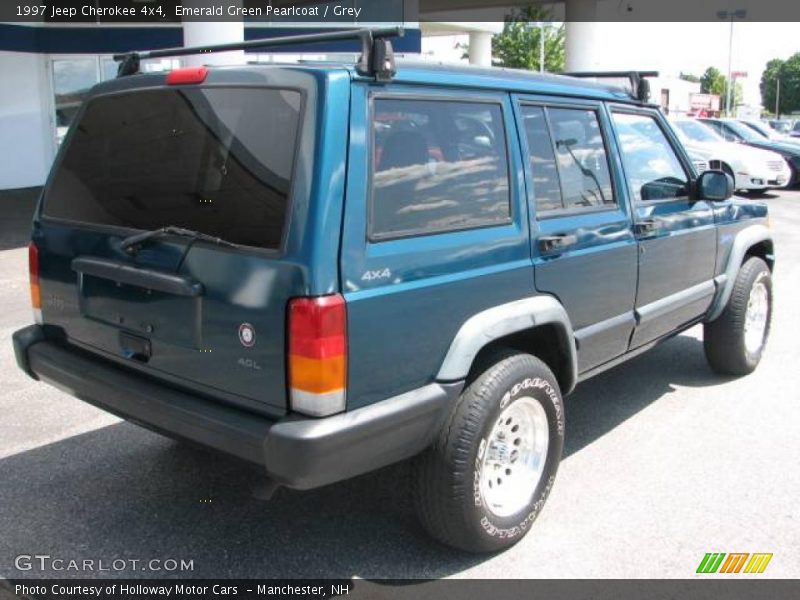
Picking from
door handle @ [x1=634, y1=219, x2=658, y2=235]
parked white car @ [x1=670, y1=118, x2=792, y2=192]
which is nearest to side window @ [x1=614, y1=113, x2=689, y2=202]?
door handle @ [x1=634, y1=219, x2=658, y2=235]

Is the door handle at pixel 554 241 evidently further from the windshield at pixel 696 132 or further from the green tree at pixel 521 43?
the green tree at pixel 521 43

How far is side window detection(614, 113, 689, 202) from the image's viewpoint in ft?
13.4

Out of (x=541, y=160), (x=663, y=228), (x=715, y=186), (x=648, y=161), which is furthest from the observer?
(x=715, y=186)

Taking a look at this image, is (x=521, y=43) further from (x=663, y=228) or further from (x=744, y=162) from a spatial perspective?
(x=663, y=228)

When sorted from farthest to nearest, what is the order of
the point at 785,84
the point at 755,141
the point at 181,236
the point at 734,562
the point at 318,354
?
the point at 785,84, the point at 755,141, the point at 734,562, the point at 181,236, the point at 318,354

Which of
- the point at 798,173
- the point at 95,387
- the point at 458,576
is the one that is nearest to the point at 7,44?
the point at 95,387

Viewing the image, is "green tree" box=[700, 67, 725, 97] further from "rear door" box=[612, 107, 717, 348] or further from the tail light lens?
the tail light lens

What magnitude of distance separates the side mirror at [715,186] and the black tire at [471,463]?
194 centimetres

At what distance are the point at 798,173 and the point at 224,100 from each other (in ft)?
61.9

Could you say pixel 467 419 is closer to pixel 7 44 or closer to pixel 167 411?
pixel 167 411

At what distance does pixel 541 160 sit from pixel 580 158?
0.36 metres

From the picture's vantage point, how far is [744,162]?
16672 mm

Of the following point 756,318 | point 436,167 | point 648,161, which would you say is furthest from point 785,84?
point 436,167

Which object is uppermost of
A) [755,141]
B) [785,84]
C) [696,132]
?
[785,84]
